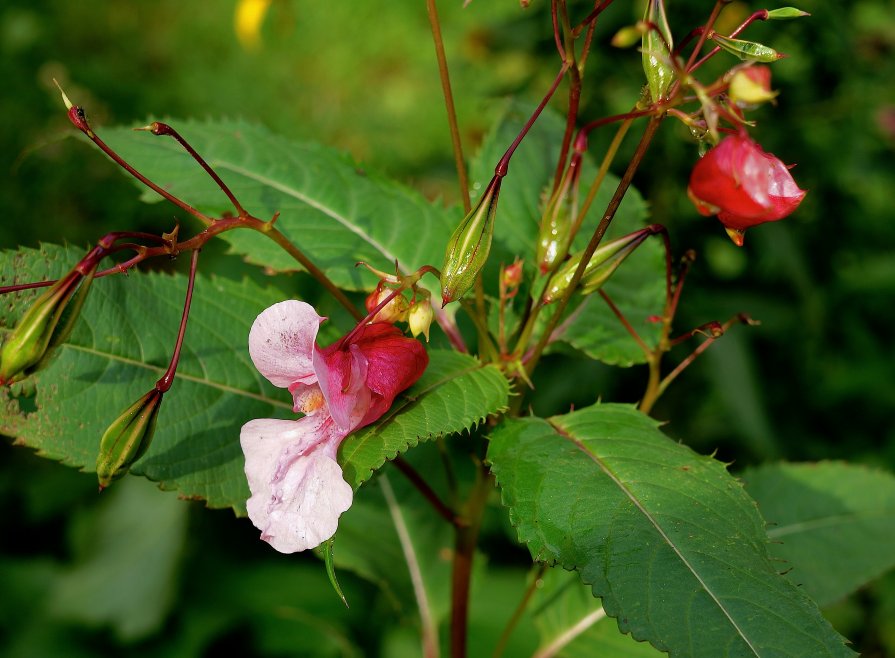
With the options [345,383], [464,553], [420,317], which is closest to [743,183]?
[420,317]

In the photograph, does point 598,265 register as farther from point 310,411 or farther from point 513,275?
point 310,411

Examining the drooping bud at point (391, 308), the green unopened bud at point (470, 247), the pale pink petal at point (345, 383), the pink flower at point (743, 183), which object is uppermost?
the pink flower at point (743, 183)

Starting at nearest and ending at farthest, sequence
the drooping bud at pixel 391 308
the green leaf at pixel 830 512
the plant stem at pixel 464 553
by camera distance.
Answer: the drooping bud at pixel 391 308 → the plant stem at pixel 464 553 → the green leaf at pixel 830 512

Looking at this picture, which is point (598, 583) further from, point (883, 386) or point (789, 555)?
point (883, 386)

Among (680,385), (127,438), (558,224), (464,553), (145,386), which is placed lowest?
(680,385)

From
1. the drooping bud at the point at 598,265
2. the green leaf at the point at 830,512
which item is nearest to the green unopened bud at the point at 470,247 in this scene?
the drooping bud at the point at 598,265

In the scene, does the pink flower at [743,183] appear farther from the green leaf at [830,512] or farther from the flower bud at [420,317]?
the green leaf at [830,512]
